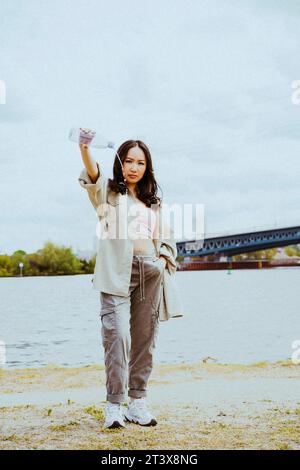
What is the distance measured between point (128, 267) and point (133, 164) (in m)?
0.49

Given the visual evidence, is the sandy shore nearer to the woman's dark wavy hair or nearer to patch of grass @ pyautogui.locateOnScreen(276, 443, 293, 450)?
patch of grass @ pyautogui.locateOnScreen(276, 443, 293, 450)

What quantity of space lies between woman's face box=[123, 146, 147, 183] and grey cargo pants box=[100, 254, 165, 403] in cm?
37

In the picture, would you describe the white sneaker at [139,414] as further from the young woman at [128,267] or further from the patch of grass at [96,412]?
the patch of grass at [96,412]

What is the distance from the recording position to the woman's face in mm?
3434

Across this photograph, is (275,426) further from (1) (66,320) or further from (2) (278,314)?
(2) (278,314)

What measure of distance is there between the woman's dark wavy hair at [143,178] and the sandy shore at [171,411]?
1045mm

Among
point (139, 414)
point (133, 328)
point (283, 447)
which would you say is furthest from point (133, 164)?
point (283, 447)

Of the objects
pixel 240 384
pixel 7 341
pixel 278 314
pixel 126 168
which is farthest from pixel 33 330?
pixel 126 168

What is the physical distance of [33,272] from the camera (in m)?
38.0

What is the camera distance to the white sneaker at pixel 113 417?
10.7 ft

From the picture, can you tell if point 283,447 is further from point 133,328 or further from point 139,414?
point 133,328

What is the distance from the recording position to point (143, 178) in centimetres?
351

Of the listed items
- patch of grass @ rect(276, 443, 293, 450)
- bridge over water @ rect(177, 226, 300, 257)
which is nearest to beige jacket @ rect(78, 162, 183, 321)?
patch of grass @ rect(276, 443, 293, 450)

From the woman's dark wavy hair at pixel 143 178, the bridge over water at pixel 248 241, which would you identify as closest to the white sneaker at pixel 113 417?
the woman's dark wavy hair at pixel 143 178
